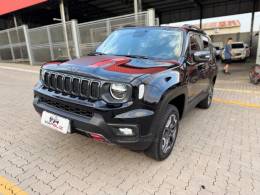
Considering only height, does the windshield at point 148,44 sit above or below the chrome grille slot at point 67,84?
above

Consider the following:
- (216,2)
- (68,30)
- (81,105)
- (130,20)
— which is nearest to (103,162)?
(81,105)

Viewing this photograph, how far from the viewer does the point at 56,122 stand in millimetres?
2766

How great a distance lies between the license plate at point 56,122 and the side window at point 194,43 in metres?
2.29

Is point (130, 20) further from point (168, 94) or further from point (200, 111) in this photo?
point (168, 94)

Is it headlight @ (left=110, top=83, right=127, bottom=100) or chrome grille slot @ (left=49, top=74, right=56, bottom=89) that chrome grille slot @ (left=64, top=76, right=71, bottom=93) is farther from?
headlight @ (left=110, top=83, right=127, bottom=100)

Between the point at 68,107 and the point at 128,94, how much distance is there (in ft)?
2.75

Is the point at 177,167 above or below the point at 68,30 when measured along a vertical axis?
below

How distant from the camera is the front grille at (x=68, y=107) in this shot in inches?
100

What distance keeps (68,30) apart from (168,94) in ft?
38.9

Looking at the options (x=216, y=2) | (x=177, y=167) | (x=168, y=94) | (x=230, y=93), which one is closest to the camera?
(x=168, y=94)

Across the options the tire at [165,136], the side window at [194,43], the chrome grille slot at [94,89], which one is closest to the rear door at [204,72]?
the side window at [194,43]

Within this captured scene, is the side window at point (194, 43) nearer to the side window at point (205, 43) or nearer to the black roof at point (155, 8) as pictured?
the side window at point (205, 43)

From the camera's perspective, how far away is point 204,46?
466 centimetres

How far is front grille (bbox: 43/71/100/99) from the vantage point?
8.27 feet
